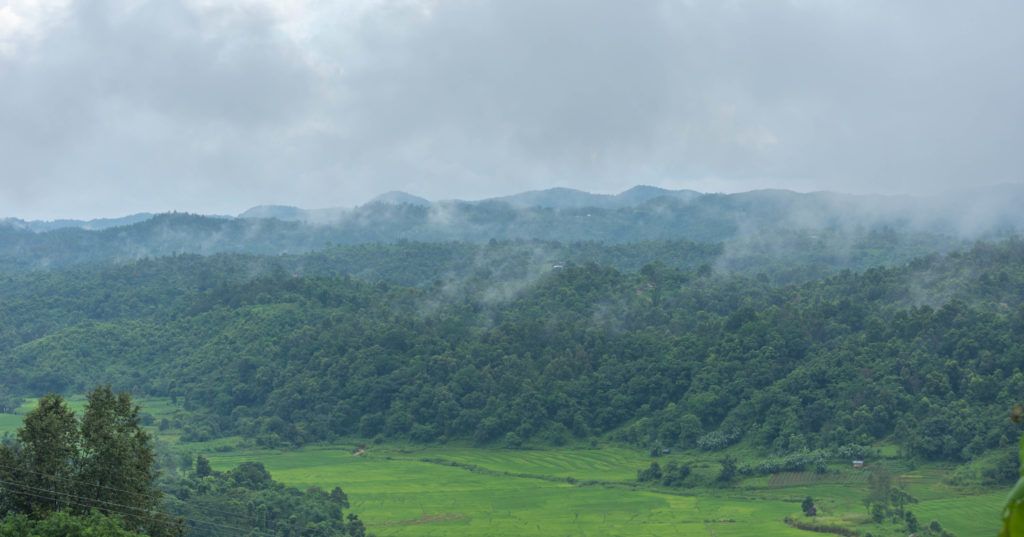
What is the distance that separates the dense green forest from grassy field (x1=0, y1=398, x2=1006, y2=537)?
245cm

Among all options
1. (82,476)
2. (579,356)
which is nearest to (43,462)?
(82,476)

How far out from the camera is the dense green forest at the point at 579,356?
44.1m

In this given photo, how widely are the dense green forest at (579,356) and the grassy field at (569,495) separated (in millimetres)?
2450

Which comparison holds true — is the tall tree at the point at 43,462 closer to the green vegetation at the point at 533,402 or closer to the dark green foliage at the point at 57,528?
the green vegetation at the point at 533,402

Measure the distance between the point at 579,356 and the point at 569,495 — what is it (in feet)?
49.1

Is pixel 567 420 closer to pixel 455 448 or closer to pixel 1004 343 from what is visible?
pixel 455 448

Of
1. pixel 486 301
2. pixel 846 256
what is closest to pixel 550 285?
pixel 486 301

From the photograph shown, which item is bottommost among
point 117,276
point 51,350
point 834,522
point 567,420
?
point 834,522

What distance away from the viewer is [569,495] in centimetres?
4041

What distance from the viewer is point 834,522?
3378 centimetres

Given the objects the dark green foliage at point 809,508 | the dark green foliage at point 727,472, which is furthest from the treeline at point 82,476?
the dark green foliage at point 727,472

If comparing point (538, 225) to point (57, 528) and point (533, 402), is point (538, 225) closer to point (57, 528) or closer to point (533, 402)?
point (533, 402)

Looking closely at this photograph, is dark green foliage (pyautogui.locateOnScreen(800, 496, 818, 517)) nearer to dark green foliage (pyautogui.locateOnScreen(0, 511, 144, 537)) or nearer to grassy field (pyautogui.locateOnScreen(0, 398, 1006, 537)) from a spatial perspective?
grassy field (pyautogui.locateOnScreen(0, 398, 1006, 537))

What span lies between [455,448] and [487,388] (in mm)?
3892
